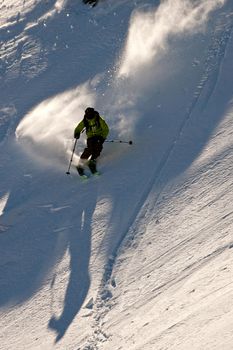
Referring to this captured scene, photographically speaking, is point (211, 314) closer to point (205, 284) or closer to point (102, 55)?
point (205, 284)

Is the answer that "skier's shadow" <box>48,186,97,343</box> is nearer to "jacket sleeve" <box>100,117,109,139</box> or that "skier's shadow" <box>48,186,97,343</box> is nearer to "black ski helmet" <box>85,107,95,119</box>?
"jacket sleeve" <box>100,117,109,139</box>

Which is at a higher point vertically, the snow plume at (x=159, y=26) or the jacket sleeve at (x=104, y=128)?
the jacket sleeve at (x=104, y=128)

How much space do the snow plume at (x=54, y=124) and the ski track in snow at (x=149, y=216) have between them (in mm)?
2739

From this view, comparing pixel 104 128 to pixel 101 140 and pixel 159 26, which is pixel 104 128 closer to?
pixel 101 140

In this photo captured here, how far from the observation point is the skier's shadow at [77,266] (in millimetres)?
10625

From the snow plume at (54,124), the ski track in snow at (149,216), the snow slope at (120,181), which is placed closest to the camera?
the snow slope at (120,181)

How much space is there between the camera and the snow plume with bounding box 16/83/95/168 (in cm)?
1432

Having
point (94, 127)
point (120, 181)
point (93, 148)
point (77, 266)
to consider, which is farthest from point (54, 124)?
point (77, 266)

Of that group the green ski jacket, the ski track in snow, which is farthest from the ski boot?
the ski track in snow

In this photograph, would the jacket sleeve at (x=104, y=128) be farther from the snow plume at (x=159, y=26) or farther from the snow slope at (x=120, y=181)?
the snow plume at (x=159, y=26)

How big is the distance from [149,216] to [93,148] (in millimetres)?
2253

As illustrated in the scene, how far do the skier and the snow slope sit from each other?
0.36 m

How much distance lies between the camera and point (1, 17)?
1938 centimetres

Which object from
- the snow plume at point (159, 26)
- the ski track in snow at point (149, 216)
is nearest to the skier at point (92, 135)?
the ski track in snow at point (149, 216)
